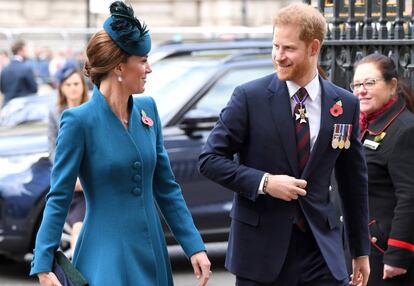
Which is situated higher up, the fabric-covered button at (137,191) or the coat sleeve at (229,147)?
the coat sleeve at (229,147)

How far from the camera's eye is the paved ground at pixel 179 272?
9750 millimetres

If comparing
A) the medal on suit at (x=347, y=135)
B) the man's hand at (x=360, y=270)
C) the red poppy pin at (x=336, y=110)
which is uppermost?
the red poppy pin at (x=336, y=110)

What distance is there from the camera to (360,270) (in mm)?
5301

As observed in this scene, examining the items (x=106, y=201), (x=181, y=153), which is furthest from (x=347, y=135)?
(x=181, y=153)

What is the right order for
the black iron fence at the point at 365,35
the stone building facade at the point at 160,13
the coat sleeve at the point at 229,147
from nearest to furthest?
the coat sleeve at the point at 229,147
the black iron fence at the point at 365,35
the stone building facade at the point at 160,13

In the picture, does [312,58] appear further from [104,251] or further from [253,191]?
[104,251]

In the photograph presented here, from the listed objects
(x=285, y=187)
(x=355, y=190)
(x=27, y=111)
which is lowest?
(x=27, y=111)

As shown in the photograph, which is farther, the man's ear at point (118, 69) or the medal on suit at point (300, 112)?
the medal on suit at point (300, 112)

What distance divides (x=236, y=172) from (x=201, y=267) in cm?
42

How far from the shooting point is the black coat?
5.73 metres

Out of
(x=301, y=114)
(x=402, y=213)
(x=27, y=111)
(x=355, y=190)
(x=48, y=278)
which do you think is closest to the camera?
(x=48, y=278)

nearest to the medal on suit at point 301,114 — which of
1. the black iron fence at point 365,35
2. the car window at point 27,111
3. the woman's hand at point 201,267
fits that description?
the woman's hand at point 201,267

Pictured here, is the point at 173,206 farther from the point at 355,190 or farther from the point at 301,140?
the point at 355,190

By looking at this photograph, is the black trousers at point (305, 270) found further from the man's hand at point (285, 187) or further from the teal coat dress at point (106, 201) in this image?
the teal coat dress at point (106, 201)
